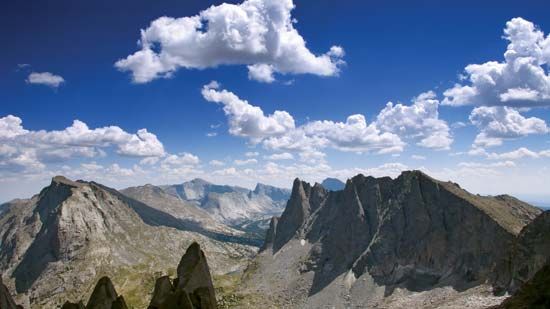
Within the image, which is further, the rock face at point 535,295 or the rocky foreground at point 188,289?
the rock face at point 535,295

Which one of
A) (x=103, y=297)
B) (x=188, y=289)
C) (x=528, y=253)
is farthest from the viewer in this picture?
(x=528, y=253)

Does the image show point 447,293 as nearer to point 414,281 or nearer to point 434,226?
point 414,281

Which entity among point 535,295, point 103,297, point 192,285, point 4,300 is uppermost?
point 535,295

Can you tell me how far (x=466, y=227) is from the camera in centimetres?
17600

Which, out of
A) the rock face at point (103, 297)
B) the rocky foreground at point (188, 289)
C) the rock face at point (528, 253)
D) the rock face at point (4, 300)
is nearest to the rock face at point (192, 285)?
the rocky foreground at point (188, 289)

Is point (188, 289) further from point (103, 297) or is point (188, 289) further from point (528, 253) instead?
point (528, 253)

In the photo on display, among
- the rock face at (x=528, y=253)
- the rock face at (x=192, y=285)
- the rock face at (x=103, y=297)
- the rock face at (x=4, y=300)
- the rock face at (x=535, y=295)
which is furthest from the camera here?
the rock face at (x=528, y=253)

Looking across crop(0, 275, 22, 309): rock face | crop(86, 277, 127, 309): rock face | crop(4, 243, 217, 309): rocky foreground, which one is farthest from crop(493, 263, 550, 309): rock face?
crop(0, 275, 22, 309): rock face

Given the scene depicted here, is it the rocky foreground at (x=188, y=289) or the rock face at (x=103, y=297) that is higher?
the rocky foreground at (x=188, y=289)

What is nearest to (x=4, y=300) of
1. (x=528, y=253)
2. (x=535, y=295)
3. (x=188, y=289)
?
(x=188, y=289)

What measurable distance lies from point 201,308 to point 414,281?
162m

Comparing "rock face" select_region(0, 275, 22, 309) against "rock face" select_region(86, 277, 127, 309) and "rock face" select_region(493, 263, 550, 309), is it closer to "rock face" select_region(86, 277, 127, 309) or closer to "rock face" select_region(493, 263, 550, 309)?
"rock face" select_region(86, 277, 127, 309)

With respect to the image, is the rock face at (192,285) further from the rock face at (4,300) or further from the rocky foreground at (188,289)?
the rock face at (4,300)

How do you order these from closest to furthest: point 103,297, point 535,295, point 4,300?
point 4,300
point 535,295
point 103,297
